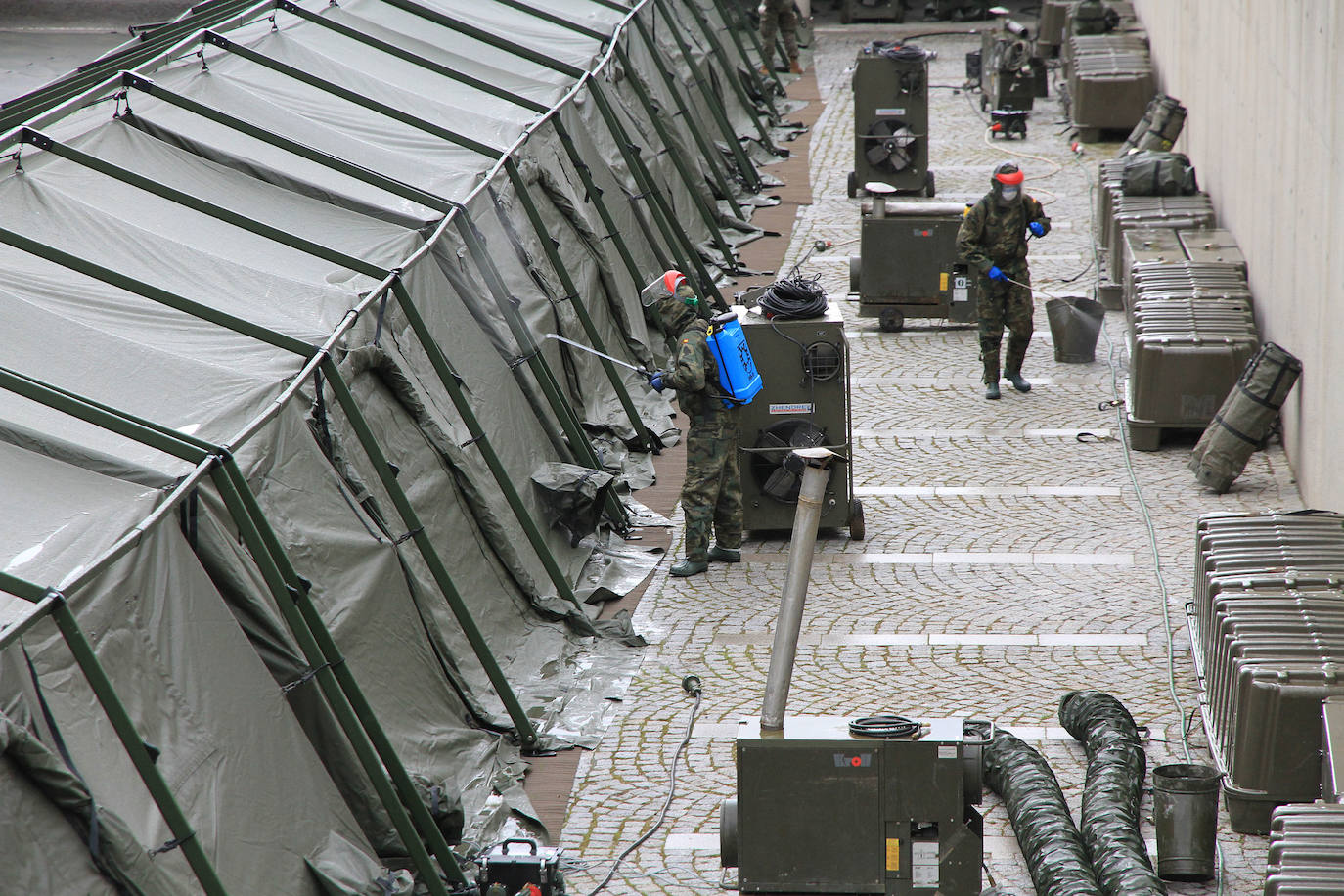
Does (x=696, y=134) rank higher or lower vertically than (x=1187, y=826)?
higher

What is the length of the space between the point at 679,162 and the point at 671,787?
10.3 m

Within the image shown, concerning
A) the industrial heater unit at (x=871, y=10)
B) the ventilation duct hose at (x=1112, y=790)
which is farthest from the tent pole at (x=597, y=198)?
the industrial heater unit at (x=871, y=10)

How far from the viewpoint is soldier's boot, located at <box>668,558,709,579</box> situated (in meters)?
10.5

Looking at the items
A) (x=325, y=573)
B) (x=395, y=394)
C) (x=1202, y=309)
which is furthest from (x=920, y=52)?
(x=325, y=573)

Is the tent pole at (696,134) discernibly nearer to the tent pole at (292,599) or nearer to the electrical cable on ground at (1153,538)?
the electrical cable on ground at (1153,538)

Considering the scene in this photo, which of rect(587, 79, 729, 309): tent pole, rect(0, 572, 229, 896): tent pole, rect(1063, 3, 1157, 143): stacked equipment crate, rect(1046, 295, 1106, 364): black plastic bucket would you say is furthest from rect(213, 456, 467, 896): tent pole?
rect(1063, 3, 1157, 143): stacked equipment crate

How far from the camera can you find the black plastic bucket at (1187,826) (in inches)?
267

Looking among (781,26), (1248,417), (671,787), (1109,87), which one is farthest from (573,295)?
(781,26)

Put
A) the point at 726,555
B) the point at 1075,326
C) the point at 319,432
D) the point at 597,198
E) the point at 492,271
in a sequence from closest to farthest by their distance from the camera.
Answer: the point at 319,432 < the point at 726,555 < the point at 492,271 < the point at 597,198 < the point at 1075,326

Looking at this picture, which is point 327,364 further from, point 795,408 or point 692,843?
point 795,408

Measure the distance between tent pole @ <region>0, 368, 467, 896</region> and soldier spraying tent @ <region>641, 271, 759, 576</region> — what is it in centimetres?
364

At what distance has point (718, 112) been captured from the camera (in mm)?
19938

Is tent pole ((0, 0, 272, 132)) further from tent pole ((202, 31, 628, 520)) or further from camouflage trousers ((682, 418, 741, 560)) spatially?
camouflage trousers ((682, 418, 741, 560))

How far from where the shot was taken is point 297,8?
13531mm
